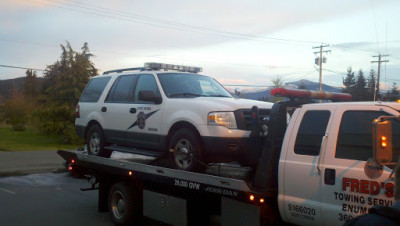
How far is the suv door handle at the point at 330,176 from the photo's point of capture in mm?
4176

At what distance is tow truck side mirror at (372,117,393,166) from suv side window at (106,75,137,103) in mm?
4651

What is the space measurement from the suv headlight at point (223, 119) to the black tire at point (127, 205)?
2194mm

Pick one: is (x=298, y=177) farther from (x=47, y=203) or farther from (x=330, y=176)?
(x=47, y=203)

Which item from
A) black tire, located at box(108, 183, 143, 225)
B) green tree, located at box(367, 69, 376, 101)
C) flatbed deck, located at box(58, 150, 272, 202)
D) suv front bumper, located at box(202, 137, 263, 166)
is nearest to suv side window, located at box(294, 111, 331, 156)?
flatbed deck, located at box(58, 150, 272, 202)

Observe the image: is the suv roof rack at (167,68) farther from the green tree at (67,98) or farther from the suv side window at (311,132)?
the green tree at (67,98)

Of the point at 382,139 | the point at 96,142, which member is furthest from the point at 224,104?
the point at 96,142

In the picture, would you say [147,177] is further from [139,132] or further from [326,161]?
[326,161]

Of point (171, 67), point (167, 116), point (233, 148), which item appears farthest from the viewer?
point (171, 67)

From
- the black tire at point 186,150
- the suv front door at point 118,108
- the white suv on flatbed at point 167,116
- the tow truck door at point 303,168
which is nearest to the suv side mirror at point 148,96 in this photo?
the white suv on flatbed at point 167,116

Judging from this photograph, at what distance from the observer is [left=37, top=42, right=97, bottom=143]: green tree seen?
30422 millimetres

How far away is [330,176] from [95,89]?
17.3 feet

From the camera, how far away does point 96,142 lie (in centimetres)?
789

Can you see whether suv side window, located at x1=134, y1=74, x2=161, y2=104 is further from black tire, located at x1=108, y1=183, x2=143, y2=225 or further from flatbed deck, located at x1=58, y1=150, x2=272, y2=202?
black tire, located at x1=108, y1=183, x2=143, y2=225

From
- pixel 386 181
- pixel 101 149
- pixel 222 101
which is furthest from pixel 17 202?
pixel 386 181
